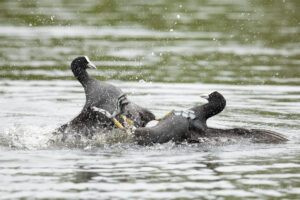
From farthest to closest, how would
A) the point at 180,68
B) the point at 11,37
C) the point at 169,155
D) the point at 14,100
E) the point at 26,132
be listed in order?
the point at 11,37 → the point at 180,68 → the point at 14,100 → the point at 26,132 → the point at 169,155

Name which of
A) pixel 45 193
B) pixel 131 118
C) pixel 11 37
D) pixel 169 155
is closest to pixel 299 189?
pixel 169 155

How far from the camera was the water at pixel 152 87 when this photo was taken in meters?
6.96

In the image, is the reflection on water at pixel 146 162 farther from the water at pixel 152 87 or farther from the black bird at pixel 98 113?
the black bird at pixel 98 113

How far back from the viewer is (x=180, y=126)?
28.9 feet

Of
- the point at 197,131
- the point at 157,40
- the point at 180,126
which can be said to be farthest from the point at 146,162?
the point at 157,40

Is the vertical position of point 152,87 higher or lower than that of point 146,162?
higher

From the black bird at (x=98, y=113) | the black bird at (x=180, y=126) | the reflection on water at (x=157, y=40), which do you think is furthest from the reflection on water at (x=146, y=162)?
the reflection on water at (x=157, y=40)

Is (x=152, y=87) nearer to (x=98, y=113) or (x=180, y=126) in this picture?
(x=98, y=113)

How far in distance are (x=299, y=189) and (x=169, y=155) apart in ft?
6.17

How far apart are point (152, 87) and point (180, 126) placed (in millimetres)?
4505

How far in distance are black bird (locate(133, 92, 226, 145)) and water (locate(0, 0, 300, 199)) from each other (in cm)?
14

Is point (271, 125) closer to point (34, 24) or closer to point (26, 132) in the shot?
point (26, 132)

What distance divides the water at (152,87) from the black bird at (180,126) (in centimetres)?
14

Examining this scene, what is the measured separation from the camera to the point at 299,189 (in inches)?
267
